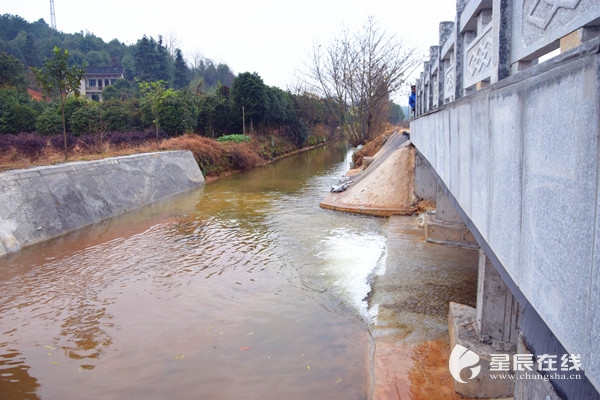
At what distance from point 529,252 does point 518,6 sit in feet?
6.25

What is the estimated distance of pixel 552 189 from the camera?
1595 millimetres

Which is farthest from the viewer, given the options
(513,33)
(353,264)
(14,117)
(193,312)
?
(14,117)

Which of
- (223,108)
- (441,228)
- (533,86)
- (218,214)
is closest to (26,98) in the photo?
(223,108)

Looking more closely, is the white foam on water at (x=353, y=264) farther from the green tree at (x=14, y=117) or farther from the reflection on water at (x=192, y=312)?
the green tree at (x=14, y=117)

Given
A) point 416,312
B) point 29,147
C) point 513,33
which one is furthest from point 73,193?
point 513,33

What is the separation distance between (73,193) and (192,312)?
301 inches

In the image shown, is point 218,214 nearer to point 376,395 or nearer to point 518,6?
point 376,395

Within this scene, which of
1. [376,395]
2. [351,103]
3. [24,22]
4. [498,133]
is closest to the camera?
[498,133]

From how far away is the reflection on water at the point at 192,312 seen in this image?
468 centimetres

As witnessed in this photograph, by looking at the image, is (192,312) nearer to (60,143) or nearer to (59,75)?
(59,75)

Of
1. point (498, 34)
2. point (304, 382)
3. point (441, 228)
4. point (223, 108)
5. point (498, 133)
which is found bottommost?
point (304, 382)

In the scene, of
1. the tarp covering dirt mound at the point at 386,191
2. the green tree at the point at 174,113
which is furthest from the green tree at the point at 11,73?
the tarp covering dirt mound at the point at 386,191

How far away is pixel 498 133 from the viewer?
2.34 metres

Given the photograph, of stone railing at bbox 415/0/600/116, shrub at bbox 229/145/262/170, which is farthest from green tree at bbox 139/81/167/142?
stone railing at bbox 415/0/600/116
